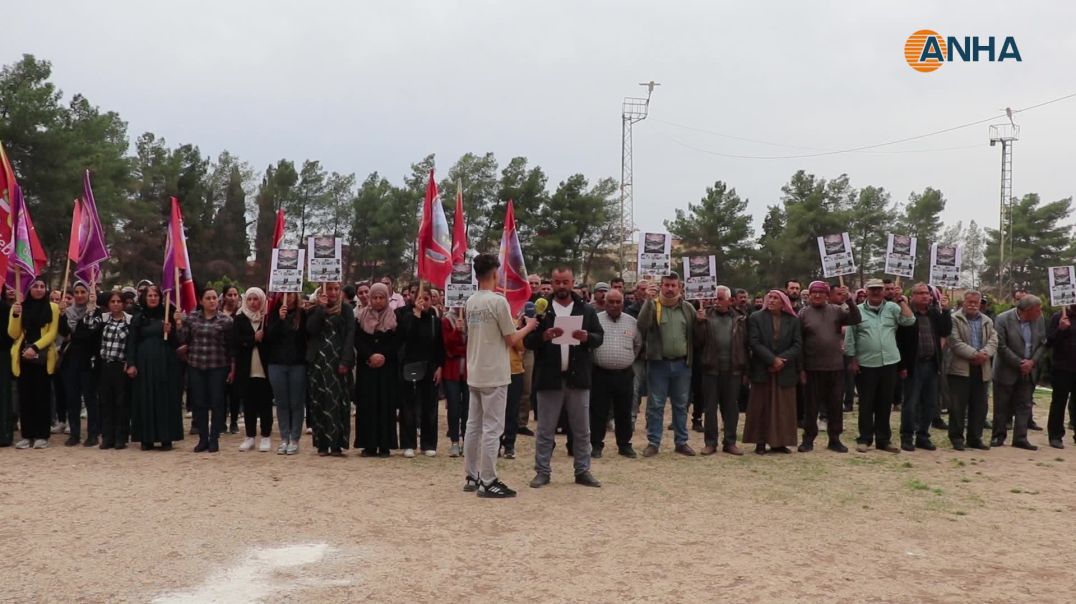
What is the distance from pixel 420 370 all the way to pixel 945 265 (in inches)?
306

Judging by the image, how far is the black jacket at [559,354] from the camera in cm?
791

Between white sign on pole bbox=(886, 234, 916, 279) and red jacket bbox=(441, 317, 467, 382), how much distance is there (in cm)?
611

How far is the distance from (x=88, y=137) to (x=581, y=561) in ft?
117

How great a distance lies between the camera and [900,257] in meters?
12.0

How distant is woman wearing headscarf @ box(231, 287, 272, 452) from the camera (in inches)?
390

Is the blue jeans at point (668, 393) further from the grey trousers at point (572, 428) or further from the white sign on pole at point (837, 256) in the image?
the white sign on pole at point (837, 256)

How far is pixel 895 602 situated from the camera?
480cm

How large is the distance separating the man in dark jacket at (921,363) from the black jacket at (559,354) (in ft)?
15.2

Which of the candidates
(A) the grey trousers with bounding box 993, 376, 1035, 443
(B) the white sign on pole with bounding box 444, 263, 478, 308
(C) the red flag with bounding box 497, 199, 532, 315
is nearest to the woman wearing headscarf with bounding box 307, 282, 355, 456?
(B) the white sign on pole with bounding box 444, 263, 478, 308

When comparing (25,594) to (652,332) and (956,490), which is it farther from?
(956,490)

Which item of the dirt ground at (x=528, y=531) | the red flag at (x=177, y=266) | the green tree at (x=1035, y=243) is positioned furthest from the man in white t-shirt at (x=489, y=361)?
the green tree at (x=1035, y=243)

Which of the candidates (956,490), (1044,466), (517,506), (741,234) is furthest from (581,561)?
(741,234)

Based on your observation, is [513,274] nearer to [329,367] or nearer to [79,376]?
[329,367]

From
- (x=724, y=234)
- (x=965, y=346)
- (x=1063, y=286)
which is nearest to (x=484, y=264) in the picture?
(x=965, y=346)
